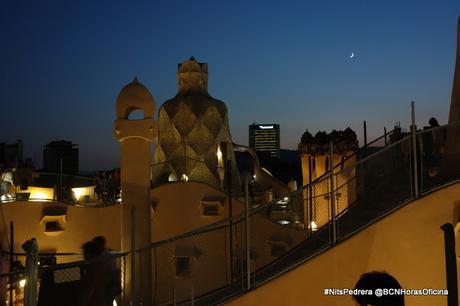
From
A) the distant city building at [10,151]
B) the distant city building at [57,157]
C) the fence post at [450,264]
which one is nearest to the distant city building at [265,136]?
the distant city building at [57,157]

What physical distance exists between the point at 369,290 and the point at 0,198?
508 inches

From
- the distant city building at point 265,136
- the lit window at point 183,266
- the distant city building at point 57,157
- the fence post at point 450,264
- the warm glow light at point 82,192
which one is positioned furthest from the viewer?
the distant city building at point 265,136

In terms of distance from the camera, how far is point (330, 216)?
6211 millimetres

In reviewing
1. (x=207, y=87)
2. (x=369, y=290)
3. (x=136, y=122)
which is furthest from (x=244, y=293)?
(x=207, y=87)

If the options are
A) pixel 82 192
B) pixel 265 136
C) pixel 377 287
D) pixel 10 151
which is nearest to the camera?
pixel 377 287

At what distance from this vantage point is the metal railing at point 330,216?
5.69 m

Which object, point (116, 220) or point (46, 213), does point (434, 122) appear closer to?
point (116, 220)

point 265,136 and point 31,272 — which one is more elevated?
point 265,136

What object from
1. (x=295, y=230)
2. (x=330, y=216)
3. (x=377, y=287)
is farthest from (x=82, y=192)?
(x=377, y=287)

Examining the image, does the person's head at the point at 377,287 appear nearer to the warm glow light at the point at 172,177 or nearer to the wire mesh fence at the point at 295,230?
the wire mesh fence at the point at 295,230

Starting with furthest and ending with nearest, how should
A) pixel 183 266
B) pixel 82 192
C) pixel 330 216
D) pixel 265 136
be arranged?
pixel 265 136 < pixel 82 192 < pixel 183 266 < pixel 330 216

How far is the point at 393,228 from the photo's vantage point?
17.9 feet

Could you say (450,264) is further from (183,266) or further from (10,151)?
(10,151)

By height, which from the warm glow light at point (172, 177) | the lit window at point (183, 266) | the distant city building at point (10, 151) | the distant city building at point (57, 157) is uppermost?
the distant city building at point (57, 157)
